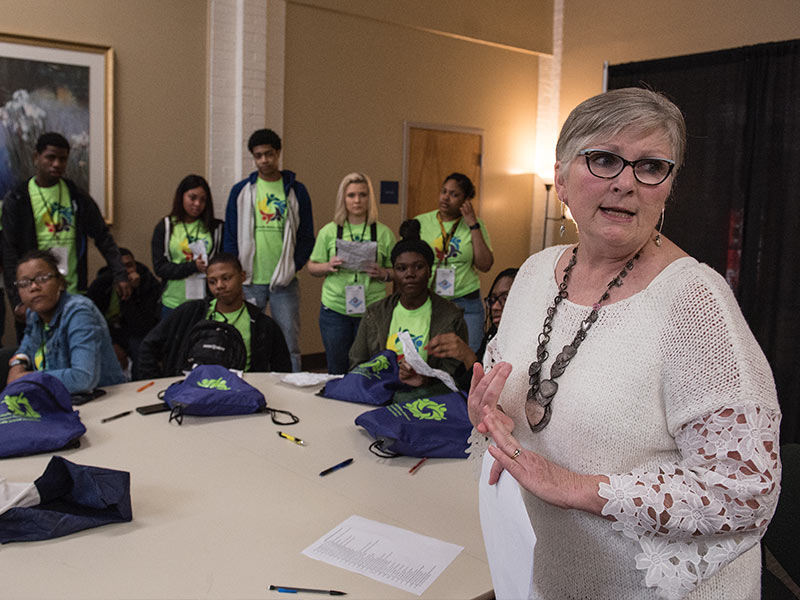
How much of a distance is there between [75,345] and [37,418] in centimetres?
72

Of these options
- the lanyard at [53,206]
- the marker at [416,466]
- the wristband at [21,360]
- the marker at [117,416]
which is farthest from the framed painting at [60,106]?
the marker at [416,466]

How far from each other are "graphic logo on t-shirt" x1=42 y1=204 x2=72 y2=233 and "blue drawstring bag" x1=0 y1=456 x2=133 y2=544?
3109 millimetres

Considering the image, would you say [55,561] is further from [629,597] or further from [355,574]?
[629,597]

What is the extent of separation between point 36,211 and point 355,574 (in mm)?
3804

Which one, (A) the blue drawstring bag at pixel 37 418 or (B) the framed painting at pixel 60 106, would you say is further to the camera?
(B) the framed painting at pixel 60 106

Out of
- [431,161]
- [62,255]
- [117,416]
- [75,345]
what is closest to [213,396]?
[117,416]

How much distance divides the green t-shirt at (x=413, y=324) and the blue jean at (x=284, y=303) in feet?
5.09

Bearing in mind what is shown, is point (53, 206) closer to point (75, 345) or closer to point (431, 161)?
point (75, 345)

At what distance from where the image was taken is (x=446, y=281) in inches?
199

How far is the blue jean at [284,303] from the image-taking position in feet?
16.3

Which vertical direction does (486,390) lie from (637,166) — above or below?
below

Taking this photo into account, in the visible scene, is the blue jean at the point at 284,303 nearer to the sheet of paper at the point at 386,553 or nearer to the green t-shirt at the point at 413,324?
the green t-shirt at the point at 413,324

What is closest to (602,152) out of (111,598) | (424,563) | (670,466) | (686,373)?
(686,373)

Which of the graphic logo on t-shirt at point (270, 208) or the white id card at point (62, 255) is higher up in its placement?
the graphic logo on t-shirt at point (270, 208)
